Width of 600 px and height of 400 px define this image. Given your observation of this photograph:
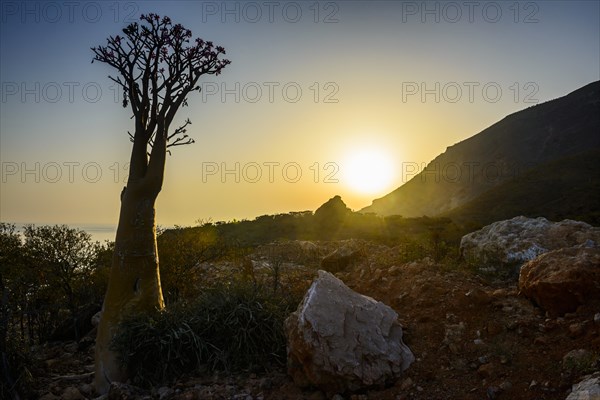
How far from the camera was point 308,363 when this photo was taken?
17.5ft

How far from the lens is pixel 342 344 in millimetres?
5344

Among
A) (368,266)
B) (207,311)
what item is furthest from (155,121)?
(368,266)

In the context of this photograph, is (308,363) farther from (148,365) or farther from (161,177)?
(161,177)

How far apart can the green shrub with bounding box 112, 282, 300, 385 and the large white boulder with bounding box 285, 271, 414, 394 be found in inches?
31.5

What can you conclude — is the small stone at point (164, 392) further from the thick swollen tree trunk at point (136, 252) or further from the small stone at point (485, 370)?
the small stone at point (485, 370)

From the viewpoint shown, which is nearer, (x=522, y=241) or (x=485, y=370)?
(x=485, y=370)

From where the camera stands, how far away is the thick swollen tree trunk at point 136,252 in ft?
21.3

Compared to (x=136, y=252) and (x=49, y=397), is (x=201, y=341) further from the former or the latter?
(x=49, y=397)

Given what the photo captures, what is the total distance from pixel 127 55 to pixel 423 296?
5.93 m

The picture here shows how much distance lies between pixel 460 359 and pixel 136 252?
4.69m

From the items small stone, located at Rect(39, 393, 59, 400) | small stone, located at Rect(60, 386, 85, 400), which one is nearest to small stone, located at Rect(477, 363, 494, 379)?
small stone, located at Rect(60, 386, 85, 400)

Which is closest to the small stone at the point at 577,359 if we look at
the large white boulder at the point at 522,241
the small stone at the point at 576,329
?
the small stone at the point at 576,329

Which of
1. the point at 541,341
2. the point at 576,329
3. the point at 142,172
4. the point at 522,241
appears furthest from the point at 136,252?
the point at 522,241

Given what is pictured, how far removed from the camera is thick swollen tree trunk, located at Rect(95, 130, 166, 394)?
6.50 metres
